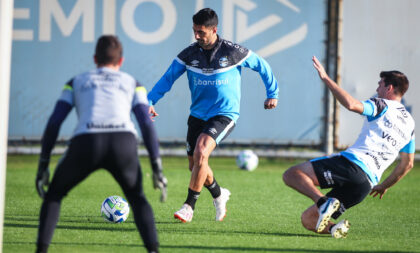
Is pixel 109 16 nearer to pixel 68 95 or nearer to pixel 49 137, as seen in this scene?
pixel 68 95

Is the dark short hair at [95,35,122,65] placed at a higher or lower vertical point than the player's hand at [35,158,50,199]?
higher

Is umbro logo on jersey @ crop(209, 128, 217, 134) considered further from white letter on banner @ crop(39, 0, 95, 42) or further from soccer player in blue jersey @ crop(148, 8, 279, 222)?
white letter on banner @ crop(39, 0, 95, 42)

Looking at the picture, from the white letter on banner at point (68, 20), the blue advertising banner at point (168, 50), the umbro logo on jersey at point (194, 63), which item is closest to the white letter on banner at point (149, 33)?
the blue advertising banner at point (168, 50)

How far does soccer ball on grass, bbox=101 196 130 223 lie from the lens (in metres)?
7.90

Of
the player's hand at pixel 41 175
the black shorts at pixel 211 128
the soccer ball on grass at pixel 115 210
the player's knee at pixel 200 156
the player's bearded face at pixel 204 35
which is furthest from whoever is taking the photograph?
the player's bearded face at pixel 204 35

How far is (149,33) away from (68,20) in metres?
2.00

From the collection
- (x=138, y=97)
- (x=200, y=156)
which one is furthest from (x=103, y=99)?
(x=200, y=156)

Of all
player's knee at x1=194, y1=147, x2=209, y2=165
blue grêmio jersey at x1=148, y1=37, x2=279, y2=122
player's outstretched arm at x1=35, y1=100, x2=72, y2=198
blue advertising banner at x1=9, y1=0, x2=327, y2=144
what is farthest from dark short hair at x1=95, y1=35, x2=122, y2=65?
blue advertising banner at x1=9, y1=0, x2=327, y2=144

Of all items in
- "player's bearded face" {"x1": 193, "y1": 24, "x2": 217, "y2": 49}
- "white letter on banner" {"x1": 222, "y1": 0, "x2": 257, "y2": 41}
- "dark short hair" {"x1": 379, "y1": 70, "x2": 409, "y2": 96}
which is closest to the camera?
"dark short hair" {"x1": 379, "y1": 70, "x2": 409, "y2": 96}

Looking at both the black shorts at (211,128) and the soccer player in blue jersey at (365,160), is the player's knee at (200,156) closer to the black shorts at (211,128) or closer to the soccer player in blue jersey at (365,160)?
the black shorts at (211,128)

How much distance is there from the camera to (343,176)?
6.97m

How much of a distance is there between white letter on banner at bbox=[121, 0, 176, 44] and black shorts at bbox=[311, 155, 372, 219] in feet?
32.7

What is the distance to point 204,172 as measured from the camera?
7902mm

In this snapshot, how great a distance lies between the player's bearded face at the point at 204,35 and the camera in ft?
26.8
